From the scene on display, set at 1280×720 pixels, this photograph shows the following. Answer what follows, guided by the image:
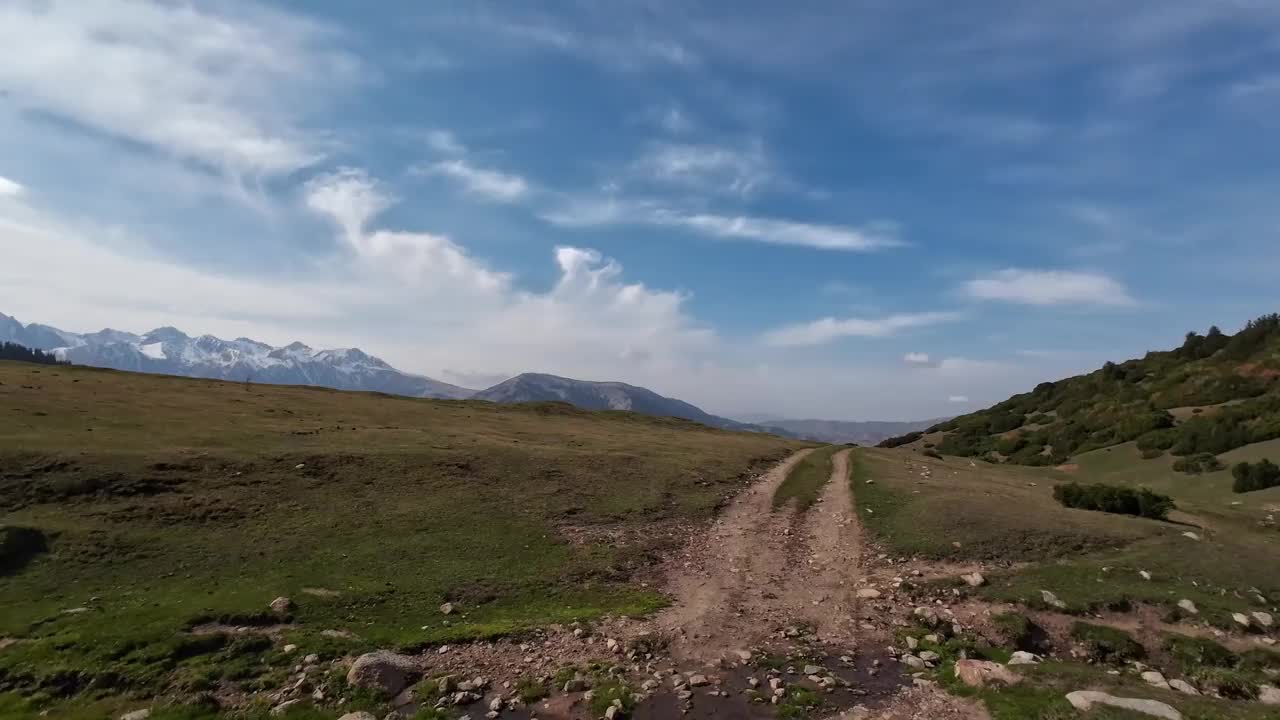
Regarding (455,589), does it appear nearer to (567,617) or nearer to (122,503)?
(567,617)

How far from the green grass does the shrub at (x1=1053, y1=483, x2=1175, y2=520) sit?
13.4 meters

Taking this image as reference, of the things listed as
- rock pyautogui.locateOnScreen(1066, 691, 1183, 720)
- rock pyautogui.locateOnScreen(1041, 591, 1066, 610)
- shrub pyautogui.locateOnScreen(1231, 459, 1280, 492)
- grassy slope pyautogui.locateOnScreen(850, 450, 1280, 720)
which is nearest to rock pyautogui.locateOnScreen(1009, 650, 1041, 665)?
grassy slope pyautogui.locateOnScreen(850, 450, 1280, 720)

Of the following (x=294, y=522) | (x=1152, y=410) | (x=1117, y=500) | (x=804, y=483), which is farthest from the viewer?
(x=1152, y=410)

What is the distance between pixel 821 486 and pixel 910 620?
805 inches

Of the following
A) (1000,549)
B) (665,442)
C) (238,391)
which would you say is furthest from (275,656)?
(238,391)

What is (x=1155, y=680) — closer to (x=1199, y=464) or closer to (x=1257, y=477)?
(x=1257, y=477)

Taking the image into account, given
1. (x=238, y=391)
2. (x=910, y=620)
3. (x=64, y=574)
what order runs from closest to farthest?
(x=910, y=620) < (x=64, y=574) < (x=238, y=391)

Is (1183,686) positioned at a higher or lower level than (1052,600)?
lower

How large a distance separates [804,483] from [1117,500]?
1671 centimetres

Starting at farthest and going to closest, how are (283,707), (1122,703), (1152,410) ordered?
(1152,410) → (283,707) → (1122,703)

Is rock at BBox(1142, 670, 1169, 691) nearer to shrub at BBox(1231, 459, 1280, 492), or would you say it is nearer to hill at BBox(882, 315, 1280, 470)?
shrub at BBox(1231, 459, 1280, 492)

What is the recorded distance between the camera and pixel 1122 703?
1331 cm

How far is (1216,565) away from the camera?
24.2 meters

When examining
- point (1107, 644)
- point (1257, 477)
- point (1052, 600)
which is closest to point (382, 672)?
point (1107, 644)
